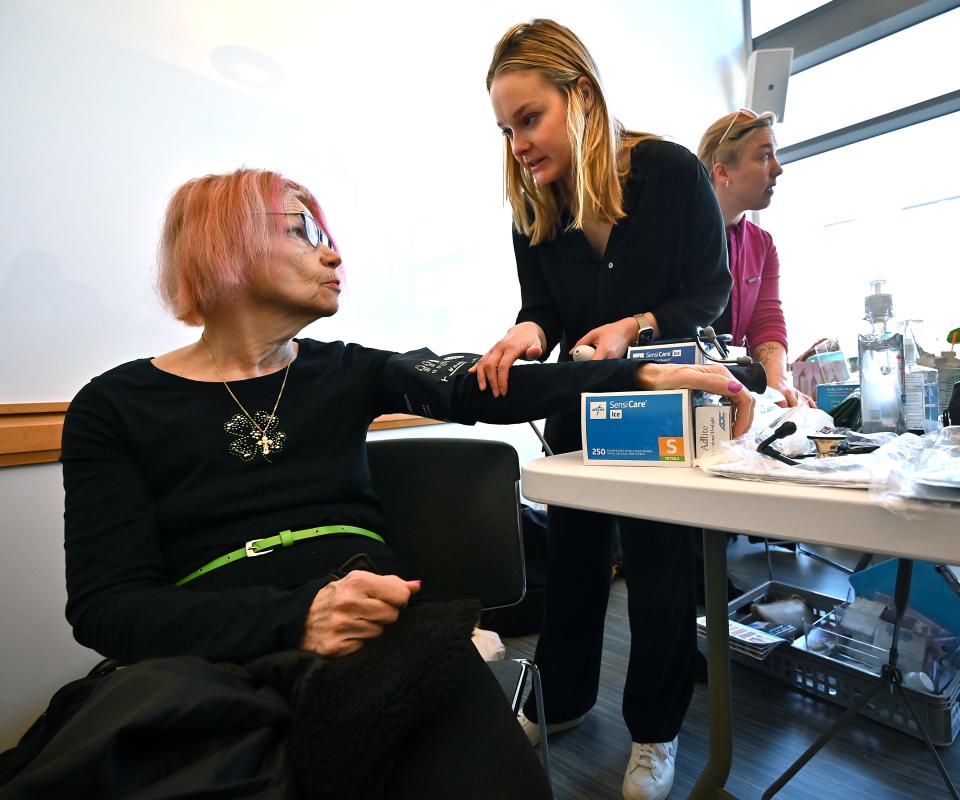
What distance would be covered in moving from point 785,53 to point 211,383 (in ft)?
14.0

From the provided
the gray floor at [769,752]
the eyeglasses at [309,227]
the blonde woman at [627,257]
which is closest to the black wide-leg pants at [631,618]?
the blonde woman at [627,257]

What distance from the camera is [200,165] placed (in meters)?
1.57

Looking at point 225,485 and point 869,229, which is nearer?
point 225,485

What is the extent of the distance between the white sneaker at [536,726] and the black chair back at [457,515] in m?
0.45

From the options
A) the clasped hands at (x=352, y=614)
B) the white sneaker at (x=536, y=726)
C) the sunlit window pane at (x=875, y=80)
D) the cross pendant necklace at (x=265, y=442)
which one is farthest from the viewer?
the sunlit window pane at (x=875, y=80)

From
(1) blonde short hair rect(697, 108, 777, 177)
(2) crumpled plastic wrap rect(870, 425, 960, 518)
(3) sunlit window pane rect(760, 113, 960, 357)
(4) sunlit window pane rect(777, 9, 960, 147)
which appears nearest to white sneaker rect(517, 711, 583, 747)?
(2) crumpled plastic wrap rect(870, 425, 960, 518)

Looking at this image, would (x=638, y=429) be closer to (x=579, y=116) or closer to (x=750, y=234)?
(x=579, y=116)

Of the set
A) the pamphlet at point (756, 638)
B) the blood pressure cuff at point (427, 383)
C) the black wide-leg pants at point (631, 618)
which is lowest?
the pamphlet at point (756, 638)

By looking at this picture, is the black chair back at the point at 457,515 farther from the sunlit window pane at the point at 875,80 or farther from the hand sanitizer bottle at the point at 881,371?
the sunlit window pane at the point at 875,80

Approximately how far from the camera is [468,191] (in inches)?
92.3

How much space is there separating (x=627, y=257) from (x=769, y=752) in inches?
46.2

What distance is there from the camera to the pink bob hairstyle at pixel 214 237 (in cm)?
92

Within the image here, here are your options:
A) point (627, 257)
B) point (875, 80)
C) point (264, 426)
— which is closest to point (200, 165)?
point (264, 426)

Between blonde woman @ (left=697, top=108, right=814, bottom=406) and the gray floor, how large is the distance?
945 millimetres
